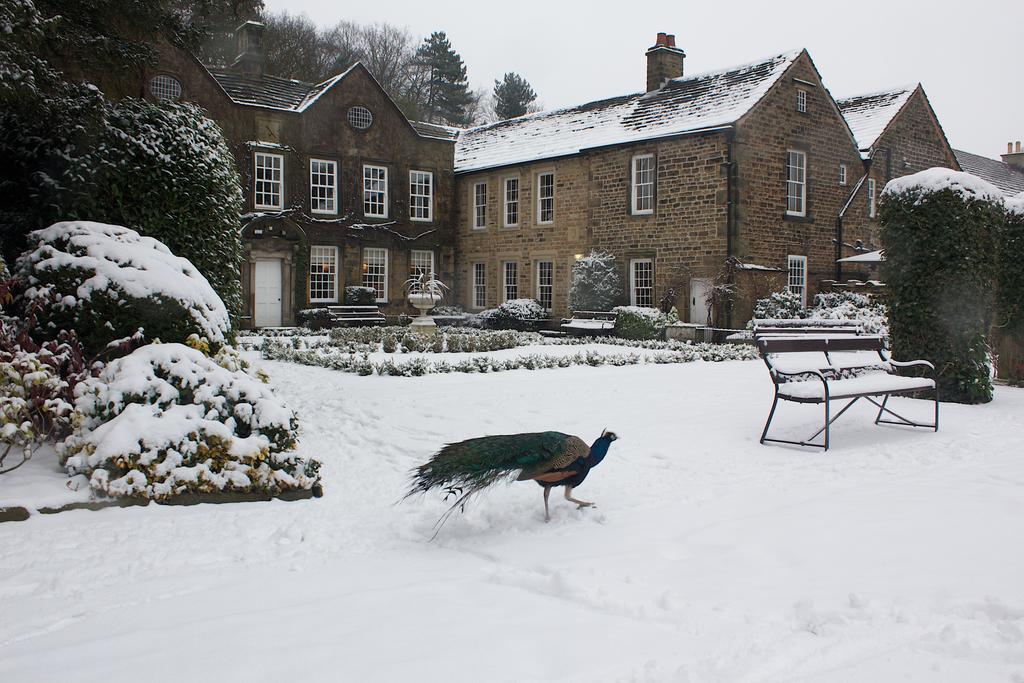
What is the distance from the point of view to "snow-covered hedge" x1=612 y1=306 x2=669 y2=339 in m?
21.3

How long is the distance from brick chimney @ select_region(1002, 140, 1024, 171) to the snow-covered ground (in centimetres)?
4052

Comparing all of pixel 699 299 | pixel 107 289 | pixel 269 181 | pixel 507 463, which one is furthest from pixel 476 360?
pixel 269 181

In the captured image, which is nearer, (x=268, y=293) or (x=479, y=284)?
(x=268, y=293)

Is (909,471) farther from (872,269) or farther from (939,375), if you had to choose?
(872,269)

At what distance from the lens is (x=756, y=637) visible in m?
3.35

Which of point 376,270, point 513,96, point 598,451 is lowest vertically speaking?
point 598,451

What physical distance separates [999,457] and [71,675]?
7.01 m

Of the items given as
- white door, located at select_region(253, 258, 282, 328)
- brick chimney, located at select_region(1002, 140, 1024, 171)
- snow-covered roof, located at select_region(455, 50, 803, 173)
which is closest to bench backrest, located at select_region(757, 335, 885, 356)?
snow-covered roof, located at select_region(455, 50, 803, 173)

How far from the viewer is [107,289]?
640cm

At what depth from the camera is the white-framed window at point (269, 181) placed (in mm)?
25594

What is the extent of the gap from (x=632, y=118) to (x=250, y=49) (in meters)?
13.0

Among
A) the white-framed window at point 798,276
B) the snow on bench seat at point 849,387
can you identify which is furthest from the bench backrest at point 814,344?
the white-framed window at point 798,276

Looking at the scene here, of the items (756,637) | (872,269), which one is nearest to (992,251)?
(756,637)

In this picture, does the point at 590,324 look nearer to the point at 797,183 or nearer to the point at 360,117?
the point at 797,183
